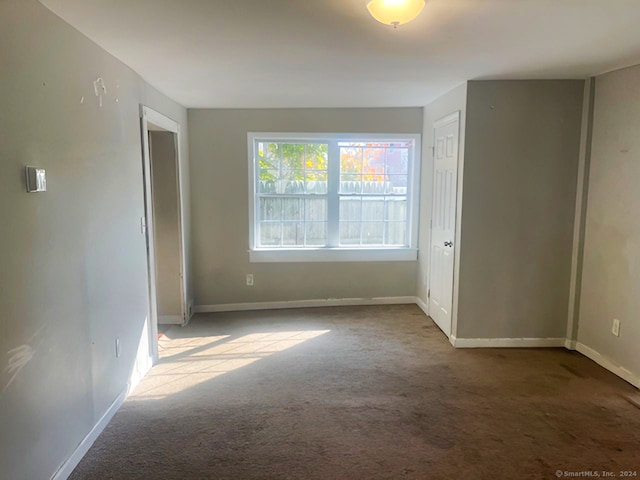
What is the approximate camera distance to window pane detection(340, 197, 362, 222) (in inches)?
192

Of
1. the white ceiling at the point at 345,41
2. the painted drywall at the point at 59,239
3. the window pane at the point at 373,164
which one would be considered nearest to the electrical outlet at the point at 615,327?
the white ceiling at the point at 345,41

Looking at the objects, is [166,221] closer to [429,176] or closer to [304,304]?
[304,304]

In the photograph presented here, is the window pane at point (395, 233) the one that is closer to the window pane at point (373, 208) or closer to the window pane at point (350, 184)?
the window pane at point (373, 208)

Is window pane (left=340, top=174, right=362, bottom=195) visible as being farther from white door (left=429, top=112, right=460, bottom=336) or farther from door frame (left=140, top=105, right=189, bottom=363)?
door frame (left=140, top=105, right=189, bottom=363)

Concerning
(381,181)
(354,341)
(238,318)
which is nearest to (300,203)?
(381,181)

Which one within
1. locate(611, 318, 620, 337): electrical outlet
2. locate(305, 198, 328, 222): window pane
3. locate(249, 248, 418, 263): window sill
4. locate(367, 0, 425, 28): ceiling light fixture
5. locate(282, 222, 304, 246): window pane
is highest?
locate(367, 0, 425, 28): ceiling light fixture

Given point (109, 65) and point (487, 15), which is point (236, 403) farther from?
point (487, 15)

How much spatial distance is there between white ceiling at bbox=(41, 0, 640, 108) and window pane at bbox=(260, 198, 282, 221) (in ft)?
4.71

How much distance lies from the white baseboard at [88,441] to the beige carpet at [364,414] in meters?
0.04

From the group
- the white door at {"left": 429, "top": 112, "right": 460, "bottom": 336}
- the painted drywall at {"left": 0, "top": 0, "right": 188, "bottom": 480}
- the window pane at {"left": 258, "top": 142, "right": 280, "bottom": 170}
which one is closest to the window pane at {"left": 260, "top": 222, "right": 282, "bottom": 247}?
the window pane at {"left": 258, "top": 142, "right": 280, "bottom": 170}

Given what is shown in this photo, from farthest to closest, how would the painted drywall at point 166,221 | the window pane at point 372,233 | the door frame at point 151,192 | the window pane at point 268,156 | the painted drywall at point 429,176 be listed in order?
the window pane at point 372,233 < the window pane at point 268,156 < the painted drywall at point 166,221 < the painted drywall at point 429,176 < the door frame at point 151,192

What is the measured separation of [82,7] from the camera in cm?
191

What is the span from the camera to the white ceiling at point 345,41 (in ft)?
6.38

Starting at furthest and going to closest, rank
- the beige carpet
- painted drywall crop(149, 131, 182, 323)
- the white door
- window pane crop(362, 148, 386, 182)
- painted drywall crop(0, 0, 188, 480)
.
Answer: window pane crop(362, 148, 386, 182), painted drywall crop(149, 131, 182, 323), the white door, the beige carpet, painted drywall crop(0, 0, 188, 480)
